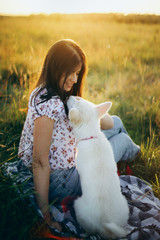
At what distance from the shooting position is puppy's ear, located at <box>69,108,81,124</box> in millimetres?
1509

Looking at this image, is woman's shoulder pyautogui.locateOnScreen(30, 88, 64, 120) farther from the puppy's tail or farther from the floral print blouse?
the puppy's tail

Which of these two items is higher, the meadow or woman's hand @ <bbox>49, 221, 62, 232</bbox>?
the meadow

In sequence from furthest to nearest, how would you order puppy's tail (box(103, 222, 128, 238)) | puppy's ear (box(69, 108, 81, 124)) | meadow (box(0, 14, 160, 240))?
1. puppy's ear (box(69, 108, 81, 124))
2. meadow (box(0, 14, 160, 240))
3. puppy's tail (box(103, 222, 128, 238))

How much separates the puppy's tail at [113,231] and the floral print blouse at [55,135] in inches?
24.1

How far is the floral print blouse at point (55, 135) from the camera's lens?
145 cm

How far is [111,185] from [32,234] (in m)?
0.68

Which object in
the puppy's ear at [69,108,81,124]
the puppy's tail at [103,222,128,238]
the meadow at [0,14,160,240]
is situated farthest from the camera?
the puppy's ear at [69,108,81,124]

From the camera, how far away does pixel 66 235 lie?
4.60 ft

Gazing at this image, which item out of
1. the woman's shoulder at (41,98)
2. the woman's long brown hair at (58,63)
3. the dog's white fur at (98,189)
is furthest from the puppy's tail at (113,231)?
the woman's long brown hair at (58,63)

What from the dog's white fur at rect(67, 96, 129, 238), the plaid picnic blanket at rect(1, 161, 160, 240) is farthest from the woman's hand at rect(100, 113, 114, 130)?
the plaid picnic blanket at rect(1, 161, 160, 240)

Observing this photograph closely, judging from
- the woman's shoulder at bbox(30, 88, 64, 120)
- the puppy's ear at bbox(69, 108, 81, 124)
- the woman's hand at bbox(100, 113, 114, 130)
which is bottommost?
the woman's hand at bbox(100, 113, 114, 130)

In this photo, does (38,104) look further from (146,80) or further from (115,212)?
(146,80)

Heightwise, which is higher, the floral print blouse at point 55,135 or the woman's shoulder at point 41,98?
the woman's shoulder at point 41,98

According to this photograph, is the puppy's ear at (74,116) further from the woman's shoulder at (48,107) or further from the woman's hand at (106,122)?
the woman's hand at (106,122)
